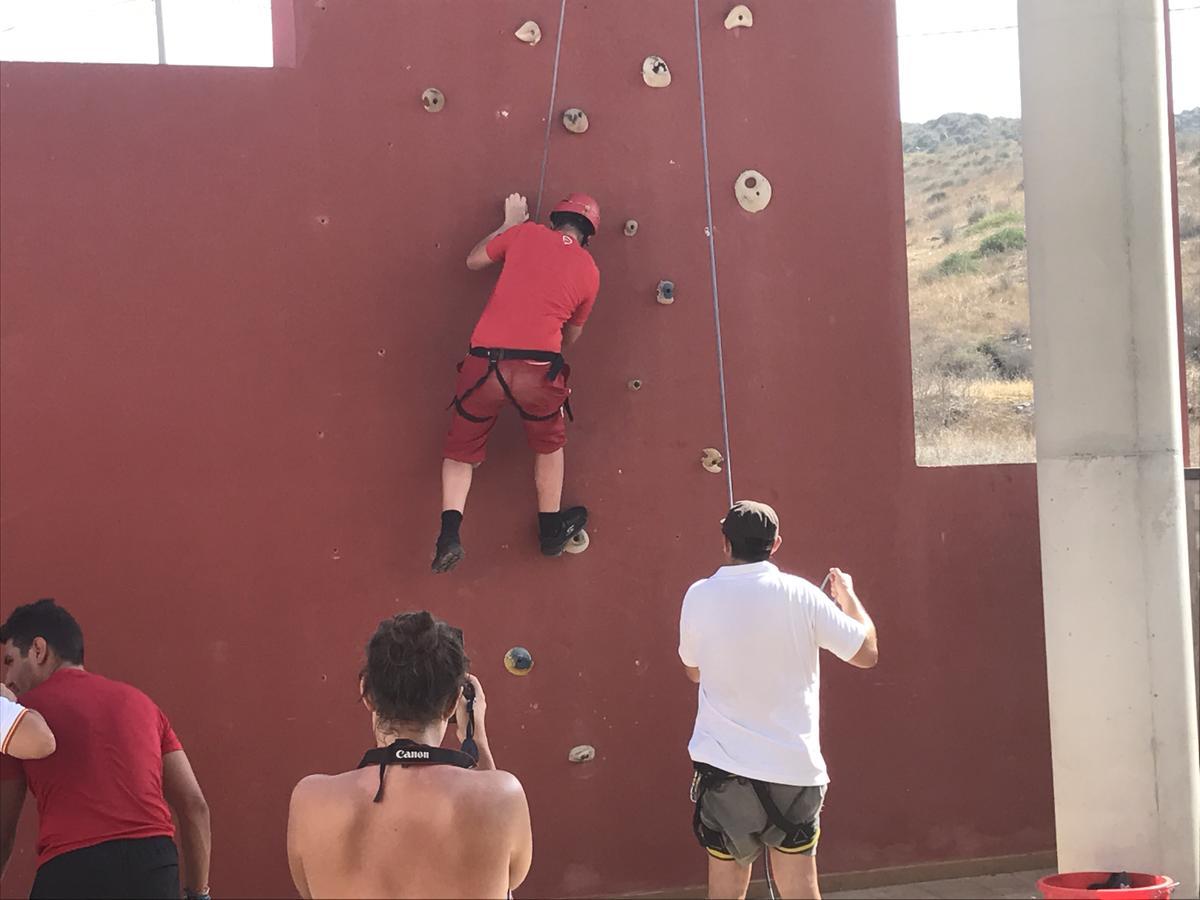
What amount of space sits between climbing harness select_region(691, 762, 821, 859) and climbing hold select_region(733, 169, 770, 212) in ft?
7.52

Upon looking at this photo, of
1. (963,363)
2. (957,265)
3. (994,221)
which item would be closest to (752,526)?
(963,363)

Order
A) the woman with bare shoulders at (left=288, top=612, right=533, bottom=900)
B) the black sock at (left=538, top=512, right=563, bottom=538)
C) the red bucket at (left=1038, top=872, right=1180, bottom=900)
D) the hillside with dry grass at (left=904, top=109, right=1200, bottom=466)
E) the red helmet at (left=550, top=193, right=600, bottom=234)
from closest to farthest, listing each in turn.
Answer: the woman with bare shoulders at (left=288, top=612, right=533, bottom=900) < the red bucket at (left=1038, top=872, right=1180, bottom=900) < the red helmet at (left=550, top=193, right=600, bottom=234) < the black sock at (left=538, top=512, right=563, bottom=538) < the hillside with dry grass at (left=904, top=109, right=1200, bottom=466)

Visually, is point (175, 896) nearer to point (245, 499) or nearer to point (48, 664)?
point (48, 664)

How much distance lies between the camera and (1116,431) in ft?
14.9

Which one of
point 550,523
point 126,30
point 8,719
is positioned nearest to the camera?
point 8,719

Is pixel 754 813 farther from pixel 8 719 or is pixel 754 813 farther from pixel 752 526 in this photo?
pixel 8 719

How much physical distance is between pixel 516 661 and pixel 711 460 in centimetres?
99

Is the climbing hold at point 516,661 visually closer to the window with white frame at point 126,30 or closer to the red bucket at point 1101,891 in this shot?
the red bucket at point 1101,891

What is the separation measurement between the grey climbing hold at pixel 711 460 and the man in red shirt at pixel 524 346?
0.61 m

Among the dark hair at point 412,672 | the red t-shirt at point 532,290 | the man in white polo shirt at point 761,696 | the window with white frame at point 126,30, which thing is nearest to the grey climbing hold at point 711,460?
the red t-shirt at point 532,290

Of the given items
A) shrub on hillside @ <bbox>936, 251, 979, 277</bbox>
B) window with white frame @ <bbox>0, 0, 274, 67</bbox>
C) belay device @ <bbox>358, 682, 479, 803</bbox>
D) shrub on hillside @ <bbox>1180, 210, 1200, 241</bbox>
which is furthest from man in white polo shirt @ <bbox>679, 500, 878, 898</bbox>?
shrub on hillside @ <bbox>1180, 210, 1200, 241</bbox>

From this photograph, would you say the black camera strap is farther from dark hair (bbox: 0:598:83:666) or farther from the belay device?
dark hair (bbox: 0:598:83:666)

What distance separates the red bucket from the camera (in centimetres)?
422

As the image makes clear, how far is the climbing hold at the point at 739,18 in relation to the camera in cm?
547
